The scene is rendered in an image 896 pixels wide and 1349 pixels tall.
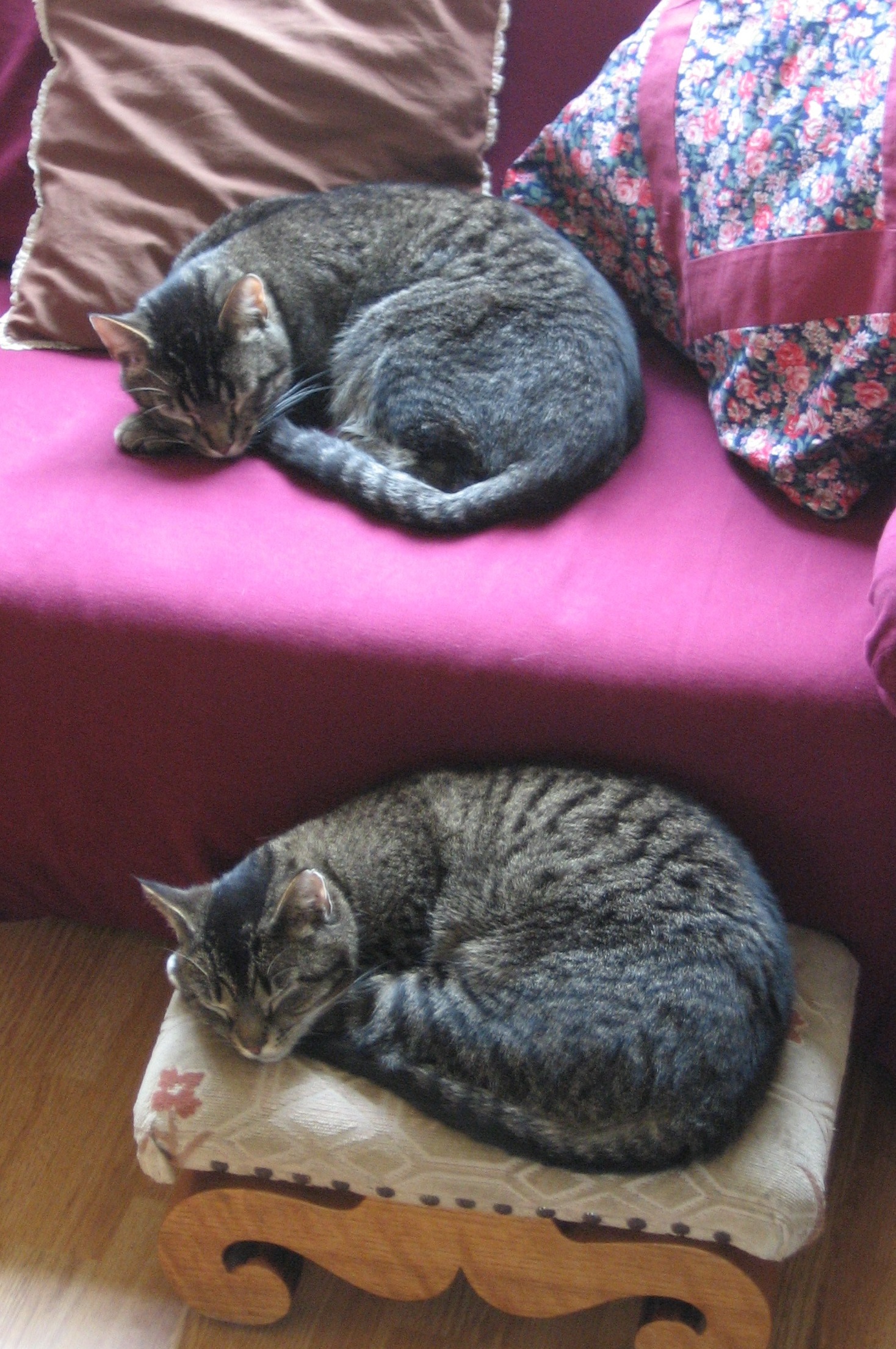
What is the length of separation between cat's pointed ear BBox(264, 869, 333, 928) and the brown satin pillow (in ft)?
3.17

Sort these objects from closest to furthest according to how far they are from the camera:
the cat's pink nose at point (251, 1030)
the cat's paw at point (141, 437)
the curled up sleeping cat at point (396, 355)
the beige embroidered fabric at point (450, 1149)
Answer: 1. the beige embroidered fabric at point (450, 1149)
2. the cat's pink nose at point (251, 1030)
3. the curled up sleeping cat at point (396, 355)
4. the cat's paw at point (141, 437)

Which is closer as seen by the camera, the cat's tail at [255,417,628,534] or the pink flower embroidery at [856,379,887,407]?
the pink flower embroidery at [856,379,887,407]

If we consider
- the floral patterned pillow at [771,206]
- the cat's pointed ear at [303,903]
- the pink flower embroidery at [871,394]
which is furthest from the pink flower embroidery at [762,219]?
the cat's pointed ear at [303,903]

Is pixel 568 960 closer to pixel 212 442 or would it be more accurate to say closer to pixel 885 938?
pixel 885 938

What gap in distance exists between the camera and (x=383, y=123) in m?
1.72

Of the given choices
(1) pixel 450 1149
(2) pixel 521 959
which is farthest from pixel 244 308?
(1) pixel 450 1149

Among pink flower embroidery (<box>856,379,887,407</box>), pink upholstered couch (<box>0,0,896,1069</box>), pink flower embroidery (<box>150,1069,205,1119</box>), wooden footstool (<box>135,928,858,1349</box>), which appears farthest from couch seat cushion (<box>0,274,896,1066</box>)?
pink flower embroidery (<box>150,1069,205,1119</box>)

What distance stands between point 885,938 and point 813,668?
0.36 meters

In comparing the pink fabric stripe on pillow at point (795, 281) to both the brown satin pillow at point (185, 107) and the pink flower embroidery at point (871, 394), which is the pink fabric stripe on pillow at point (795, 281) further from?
the brown satin pillow at point (185, 107)

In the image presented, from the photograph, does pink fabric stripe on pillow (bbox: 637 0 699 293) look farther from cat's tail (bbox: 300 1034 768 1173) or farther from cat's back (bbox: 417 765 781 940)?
cat's tail (bbox: 300 1034 768 1173)

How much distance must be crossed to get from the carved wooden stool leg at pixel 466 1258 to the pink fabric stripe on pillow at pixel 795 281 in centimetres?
100


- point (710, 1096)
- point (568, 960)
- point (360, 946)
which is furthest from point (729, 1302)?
point (360, 946)

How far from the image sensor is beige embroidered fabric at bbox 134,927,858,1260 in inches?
42.8

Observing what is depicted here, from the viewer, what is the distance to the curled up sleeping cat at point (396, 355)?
1.45 m
